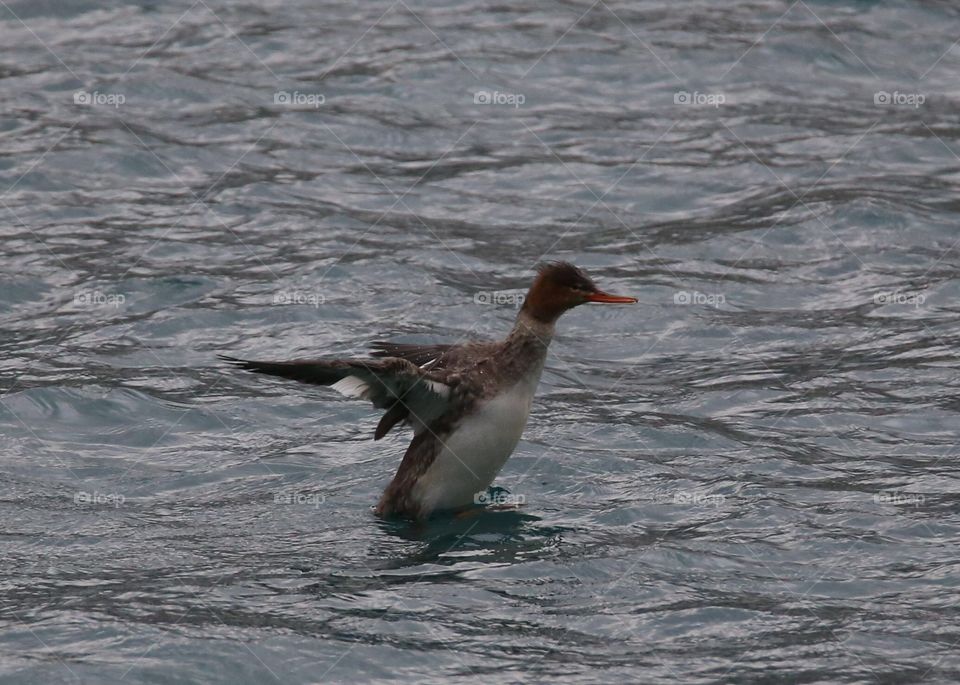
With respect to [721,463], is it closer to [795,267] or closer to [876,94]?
[795,267]

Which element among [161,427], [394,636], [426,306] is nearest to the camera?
[394,636]

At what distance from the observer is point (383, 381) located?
354 inches

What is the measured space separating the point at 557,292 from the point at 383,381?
4.71 feet

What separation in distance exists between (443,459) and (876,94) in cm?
986

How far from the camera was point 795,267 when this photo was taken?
14.0 metres

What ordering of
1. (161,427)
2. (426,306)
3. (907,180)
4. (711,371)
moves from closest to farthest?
1. (161,427)
2. (711,371)
3. (426,306)
4. (907,180)

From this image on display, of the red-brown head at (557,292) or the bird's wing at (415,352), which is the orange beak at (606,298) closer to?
the red-brown head at (557,292)

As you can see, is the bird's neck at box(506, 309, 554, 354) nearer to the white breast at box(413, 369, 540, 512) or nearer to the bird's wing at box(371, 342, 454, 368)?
the white breast at box(413, 369, 540, 512)

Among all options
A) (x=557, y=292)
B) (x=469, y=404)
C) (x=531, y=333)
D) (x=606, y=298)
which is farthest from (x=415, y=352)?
(x=606, y=298)

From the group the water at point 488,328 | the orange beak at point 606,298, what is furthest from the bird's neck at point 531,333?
the water at point 488,328

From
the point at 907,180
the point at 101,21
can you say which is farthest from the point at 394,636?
the point at 101,21

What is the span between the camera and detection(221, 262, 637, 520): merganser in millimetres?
9516

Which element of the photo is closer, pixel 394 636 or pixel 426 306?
pixel 394 636

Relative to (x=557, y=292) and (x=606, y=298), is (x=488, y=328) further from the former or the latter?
(x=606, y=298)
